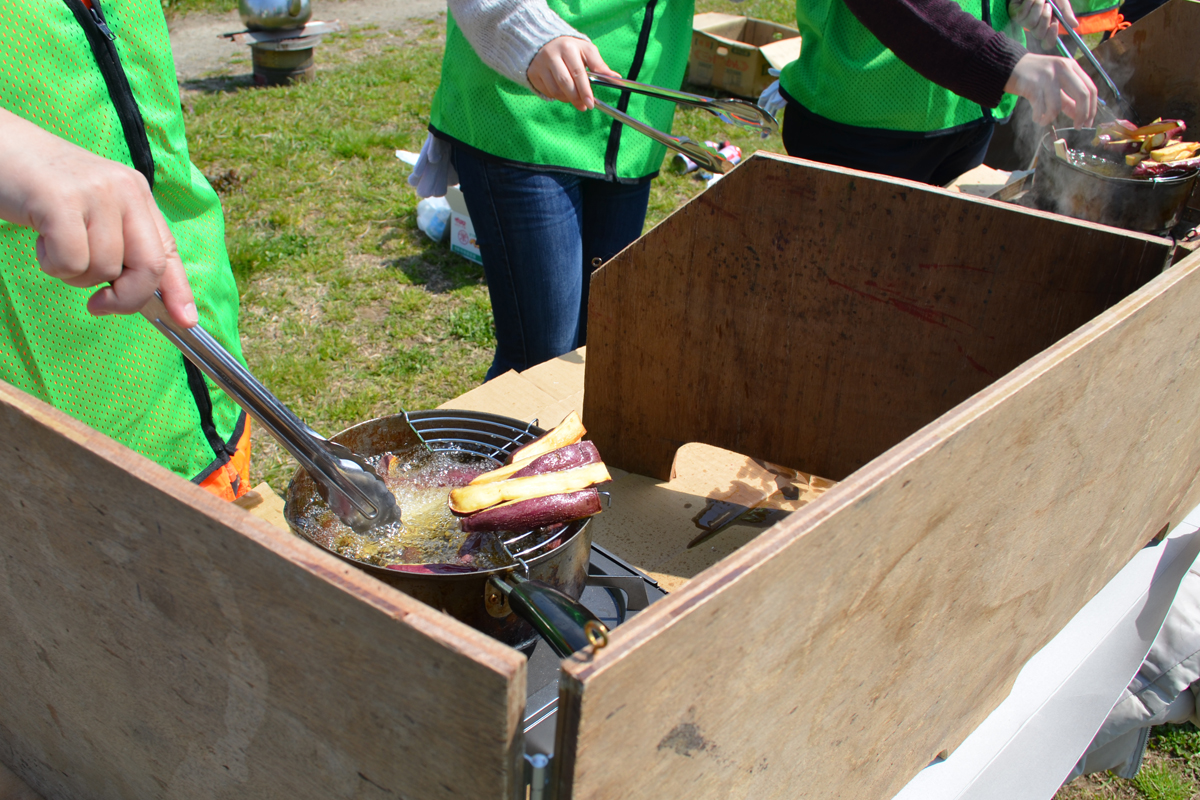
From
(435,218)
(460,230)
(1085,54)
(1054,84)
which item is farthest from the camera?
(435,218)

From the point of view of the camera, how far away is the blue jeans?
5.34 ft

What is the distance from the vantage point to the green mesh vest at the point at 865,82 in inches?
74.1

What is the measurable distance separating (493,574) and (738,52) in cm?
481

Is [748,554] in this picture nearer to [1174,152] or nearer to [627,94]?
[627,94]

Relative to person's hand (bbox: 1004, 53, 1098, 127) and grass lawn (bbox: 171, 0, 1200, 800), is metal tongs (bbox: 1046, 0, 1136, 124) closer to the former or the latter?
person's hand (bbox: 1004, 53, 1098, 127)

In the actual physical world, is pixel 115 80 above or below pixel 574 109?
above

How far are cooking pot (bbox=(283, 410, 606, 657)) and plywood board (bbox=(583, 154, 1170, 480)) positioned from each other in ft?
1.20

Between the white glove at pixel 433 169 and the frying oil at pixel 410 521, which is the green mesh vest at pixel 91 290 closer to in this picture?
the frying oil at pixel 410 521

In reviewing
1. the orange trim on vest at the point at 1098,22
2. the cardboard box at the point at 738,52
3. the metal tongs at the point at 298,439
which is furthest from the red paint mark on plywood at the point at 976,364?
the cardboard box at the point at 738,52

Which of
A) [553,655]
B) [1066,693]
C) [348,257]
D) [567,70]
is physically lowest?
[348,257]

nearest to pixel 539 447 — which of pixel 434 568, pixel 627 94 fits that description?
pixel 434 568

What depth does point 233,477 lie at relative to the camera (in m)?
1.25

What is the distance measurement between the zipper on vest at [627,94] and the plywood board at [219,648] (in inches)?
49.7

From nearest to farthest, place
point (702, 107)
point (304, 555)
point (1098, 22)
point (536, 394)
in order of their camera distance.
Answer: point (304, 555), point (702, 107), point (536, 394), point (1098, 22)
